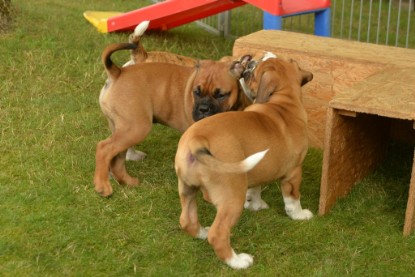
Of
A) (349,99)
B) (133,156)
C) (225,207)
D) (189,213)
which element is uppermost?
(349,99)

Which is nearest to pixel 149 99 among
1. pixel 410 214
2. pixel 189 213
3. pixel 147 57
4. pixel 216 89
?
pixel 216 89

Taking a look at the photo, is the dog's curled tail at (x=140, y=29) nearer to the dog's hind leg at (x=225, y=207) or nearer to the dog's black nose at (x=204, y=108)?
the dog's black nose at (x=204, y=108)

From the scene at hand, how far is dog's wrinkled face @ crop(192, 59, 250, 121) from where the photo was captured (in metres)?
5.43

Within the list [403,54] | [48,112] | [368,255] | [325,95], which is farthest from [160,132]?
[368,255]

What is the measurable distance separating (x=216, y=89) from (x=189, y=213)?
1.17m

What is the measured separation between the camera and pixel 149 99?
5.52 m

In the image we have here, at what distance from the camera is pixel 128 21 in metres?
8.89

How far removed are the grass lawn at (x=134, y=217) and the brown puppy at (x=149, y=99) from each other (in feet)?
0.85

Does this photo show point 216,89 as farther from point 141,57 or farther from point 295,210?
point 141,57

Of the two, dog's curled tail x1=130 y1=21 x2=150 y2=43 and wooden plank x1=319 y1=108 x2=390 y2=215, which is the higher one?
dog's curled tail x1=130 y1=21 x2=150 y2=43

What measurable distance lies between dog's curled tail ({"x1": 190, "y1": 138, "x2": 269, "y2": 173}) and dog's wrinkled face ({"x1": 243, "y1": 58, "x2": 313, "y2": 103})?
1.03 meters

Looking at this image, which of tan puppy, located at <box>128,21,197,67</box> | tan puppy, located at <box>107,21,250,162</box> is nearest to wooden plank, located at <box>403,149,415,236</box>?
tan puppy, located at <box>107,21,250,162</box>

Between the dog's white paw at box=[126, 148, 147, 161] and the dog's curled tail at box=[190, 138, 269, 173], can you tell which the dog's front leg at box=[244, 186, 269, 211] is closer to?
the dog's curled tail at box=[190, 138, 269, 173]

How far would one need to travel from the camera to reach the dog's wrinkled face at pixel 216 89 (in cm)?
543
